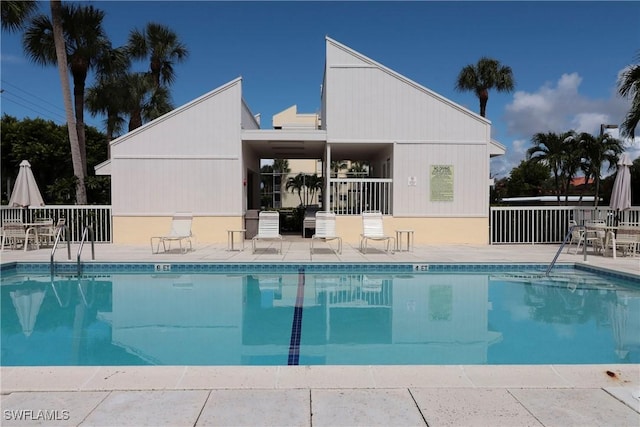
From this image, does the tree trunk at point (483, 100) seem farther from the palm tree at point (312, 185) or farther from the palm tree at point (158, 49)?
the palm tree at point (312, 185)

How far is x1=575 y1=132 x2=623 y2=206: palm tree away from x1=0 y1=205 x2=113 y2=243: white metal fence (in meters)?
21.4

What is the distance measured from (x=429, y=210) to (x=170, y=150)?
830 cm

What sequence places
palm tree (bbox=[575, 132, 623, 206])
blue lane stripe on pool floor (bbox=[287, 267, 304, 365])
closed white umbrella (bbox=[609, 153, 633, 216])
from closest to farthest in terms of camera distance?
1. blue lane stripe on pool floor (bbox=[287, 267, 304, 365])
2. closed white umbrella (bbox=[609, 153, 633, 216])
3. palm tree (bbox=[575, 132, 623, 206])

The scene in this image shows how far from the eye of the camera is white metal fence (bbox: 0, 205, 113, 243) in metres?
13.2

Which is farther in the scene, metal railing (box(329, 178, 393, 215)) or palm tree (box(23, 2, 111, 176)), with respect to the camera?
palm tree (box(23, 2, 111, 176))

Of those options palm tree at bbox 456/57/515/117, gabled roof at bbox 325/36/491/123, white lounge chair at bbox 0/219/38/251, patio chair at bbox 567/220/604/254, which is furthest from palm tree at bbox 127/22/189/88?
patio chair at bbox 567/220/604/254

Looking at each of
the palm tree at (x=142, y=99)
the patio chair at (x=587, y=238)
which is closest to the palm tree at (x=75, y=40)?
the palm tree at (x=142, y=99)

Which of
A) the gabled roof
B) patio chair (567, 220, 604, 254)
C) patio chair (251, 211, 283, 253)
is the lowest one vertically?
patio chair (567, 220, 604, 254)

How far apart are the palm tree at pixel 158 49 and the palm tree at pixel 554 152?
64.2 feet

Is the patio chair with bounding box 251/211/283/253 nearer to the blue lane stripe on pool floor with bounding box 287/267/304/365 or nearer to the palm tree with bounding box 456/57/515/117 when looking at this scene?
the blue lane stripe on pool floor with bounding box 287/267/304/365
